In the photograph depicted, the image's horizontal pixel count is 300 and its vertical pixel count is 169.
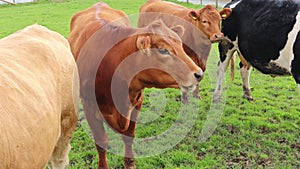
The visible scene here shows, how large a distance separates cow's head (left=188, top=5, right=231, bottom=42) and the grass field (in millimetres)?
1168

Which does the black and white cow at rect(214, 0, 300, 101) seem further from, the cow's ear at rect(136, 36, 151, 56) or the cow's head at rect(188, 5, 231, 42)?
the cow's ear at rect(136, 36, 151, 56)

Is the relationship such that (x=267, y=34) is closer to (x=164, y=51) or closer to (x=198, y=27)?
(x=198, y=27)

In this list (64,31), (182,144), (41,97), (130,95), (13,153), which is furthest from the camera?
(64,31)

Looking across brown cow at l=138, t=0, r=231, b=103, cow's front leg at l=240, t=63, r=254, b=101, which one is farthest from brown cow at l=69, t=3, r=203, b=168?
cow's front leg at l=240, t=63, r=254, b=101

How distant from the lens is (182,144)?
440cm

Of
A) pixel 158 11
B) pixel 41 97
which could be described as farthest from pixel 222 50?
pixel 41 97

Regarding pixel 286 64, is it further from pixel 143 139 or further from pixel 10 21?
pixel 10 21

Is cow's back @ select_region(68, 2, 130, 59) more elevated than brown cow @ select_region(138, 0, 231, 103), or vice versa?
cow's back @ select_region(68, 2, 130, 59)

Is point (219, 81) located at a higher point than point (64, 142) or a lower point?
lower

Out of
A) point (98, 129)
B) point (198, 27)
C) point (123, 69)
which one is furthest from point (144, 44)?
point (198, 27)

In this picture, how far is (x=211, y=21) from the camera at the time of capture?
5.02 meters

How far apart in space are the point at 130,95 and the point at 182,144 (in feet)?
4.58

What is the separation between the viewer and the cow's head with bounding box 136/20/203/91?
2830mm

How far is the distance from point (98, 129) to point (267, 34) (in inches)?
99.5
